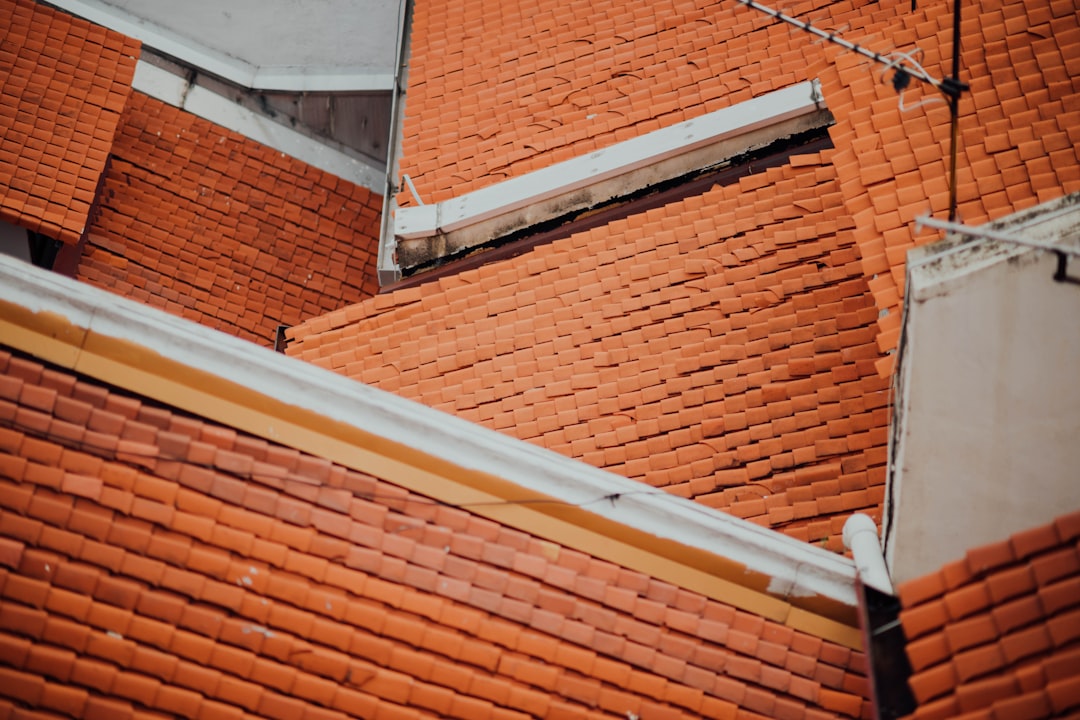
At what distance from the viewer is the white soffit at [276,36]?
60.2 ft

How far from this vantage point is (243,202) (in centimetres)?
1684

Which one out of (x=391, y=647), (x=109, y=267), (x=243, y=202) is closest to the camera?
(x=391, y=647)

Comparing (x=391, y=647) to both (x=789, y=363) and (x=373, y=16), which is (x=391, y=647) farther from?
(x=373, y=16)

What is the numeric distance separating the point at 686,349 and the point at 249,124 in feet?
33.3

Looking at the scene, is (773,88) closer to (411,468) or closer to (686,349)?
(686,349)

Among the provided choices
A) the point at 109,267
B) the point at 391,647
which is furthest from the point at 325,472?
the point at 109,267

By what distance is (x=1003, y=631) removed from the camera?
668 centimetres

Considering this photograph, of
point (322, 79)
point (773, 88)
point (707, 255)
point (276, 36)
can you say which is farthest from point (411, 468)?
point (276, 36)

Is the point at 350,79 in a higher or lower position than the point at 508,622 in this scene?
higher

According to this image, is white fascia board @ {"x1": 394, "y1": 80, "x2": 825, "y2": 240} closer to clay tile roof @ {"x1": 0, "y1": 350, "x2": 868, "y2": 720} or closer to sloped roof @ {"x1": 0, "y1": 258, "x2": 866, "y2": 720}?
sloped roof @ {"x1": 0, "y1": 258, "x2": 866, "y2": 720}

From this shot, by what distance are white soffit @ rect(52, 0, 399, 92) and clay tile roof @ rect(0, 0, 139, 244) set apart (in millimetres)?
3440

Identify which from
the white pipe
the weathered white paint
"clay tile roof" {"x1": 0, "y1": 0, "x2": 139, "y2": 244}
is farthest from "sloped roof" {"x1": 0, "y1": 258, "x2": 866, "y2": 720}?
"clay tile roof" {"x1": 0, "y1": 0, "x2": 139, "y2": 244}

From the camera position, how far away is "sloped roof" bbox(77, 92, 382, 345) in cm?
1545

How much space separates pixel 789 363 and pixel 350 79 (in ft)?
36.2
